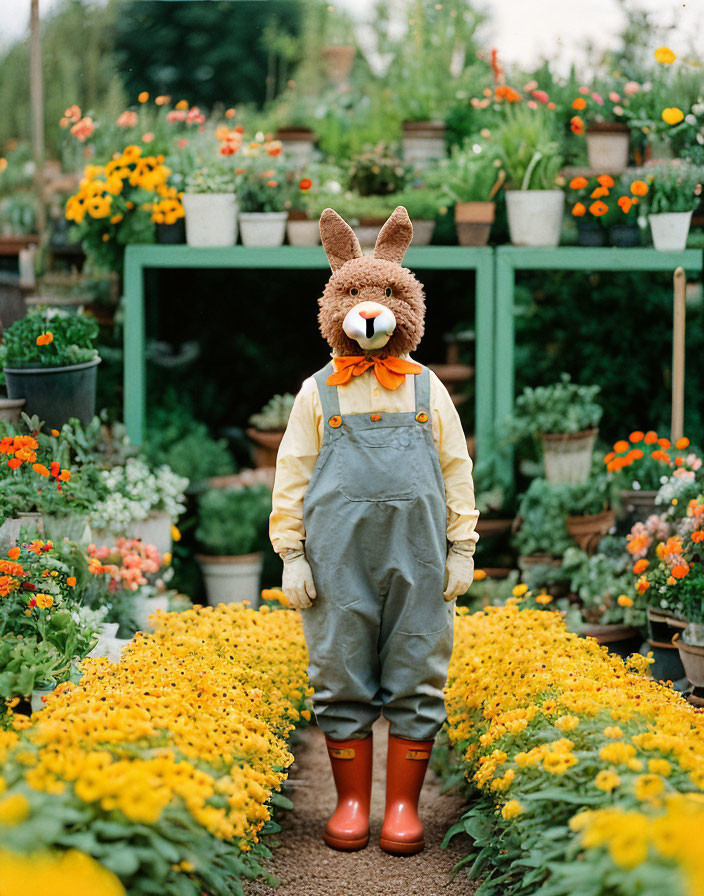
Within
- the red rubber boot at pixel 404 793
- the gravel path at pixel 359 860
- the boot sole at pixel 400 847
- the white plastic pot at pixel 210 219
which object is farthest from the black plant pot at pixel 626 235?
the boot sole at pixel 400 847

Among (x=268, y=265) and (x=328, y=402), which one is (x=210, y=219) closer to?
(x=268, y=265)

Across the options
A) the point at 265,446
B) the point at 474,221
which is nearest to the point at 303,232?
the point at 474,221

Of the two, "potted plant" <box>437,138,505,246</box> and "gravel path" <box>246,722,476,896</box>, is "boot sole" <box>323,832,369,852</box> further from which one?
"potted plant" <box>437,138,505,246</box>

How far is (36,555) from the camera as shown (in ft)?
10.9

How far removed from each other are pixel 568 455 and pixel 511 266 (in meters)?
0.88

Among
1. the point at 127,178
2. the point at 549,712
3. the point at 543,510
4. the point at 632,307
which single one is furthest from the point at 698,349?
the point at 549,712

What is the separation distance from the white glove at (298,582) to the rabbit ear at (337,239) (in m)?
0.83

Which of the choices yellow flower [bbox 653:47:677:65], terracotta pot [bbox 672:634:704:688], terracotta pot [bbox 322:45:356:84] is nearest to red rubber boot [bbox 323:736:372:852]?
terracotta pot [bbox 672:634:704:688]

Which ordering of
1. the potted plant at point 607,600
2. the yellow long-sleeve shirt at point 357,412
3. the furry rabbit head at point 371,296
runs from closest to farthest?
the furry rabbit head at point 371,296, the yellow long-sleeve shirt at point 357,412, the potted plant at point 607,600

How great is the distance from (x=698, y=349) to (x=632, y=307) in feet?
1.31

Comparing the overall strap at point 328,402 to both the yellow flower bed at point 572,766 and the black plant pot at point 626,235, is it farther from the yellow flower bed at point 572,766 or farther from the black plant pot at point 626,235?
Answer: the black plant pot at point 626,235

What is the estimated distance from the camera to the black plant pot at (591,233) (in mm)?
4867

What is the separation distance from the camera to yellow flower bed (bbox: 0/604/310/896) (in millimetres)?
1933

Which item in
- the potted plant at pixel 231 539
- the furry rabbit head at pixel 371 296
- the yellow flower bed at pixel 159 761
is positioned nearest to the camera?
the yellow flower bed at pixel 159 761
